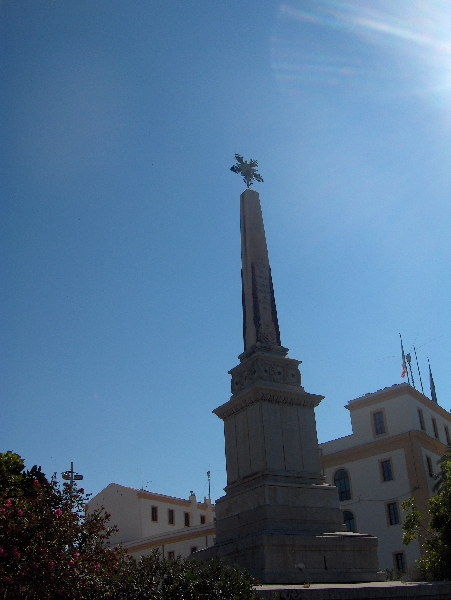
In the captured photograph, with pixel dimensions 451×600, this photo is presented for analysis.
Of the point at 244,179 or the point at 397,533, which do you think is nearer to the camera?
the point at 244,179

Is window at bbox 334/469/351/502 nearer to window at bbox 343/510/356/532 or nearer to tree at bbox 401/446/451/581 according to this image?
window at bbox 343/510/356/532

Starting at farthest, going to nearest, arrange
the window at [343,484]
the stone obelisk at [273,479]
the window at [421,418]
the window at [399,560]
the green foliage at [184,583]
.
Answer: the window at [343,484], the window at [421,418], the window at [399,560], the stone obelisk at [273,479], the green foliage at [184,583]

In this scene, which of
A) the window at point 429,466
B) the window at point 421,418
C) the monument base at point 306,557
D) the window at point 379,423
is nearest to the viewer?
the monument base at point 306,557

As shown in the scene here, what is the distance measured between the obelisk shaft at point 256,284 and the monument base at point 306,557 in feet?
15.0

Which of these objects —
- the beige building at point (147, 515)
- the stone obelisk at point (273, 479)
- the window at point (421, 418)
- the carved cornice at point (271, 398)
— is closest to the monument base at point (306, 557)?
the stone obelisk at point (273, 479)

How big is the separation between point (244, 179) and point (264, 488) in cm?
901

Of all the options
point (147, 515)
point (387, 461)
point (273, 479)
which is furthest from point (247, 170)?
point (147, 515)

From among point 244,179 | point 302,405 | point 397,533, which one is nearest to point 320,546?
point 302,405

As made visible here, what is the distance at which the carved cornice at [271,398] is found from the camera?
45.3 feet

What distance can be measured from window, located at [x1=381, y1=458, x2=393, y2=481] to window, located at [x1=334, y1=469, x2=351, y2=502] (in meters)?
2.54

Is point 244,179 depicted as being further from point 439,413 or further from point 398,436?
point 439,413

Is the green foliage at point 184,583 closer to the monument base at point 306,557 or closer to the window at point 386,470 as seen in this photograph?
the monument base at point 306,557

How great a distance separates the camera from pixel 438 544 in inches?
548

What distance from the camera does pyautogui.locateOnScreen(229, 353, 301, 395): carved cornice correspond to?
14367 mm
